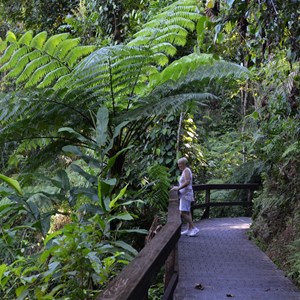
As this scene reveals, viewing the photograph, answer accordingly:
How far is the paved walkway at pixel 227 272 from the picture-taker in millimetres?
4684

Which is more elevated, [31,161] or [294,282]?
[31,161]

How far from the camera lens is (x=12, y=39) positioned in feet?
18.6

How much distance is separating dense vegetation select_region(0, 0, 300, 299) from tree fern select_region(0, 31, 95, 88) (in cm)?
2

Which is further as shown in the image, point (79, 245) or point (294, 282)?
point (294, 282)

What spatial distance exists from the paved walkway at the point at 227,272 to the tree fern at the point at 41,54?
2957mm

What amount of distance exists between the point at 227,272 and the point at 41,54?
3585 millimetres

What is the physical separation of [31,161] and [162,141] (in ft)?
15.5

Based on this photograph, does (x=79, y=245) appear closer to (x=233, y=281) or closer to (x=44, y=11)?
(x=233, y=281)

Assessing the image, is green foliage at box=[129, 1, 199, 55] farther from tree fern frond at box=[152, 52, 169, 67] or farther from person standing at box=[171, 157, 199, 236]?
person standing at box=[171, 157, 199, 236]

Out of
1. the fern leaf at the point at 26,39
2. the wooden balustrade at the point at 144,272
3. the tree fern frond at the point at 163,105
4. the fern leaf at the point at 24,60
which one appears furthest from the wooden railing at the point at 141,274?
the fern leaf at the point at 26,39

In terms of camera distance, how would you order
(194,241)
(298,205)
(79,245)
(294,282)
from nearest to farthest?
(79,245)
(294,282)
(298,205)
(194,241)

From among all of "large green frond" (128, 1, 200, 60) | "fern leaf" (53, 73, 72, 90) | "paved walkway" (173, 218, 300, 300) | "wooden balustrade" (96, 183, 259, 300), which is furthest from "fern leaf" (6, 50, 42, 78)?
"paved walkway" (173, 218, 300, 300)

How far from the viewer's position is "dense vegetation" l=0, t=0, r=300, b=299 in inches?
116

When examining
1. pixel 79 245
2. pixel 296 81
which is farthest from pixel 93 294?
pixel 296 81
